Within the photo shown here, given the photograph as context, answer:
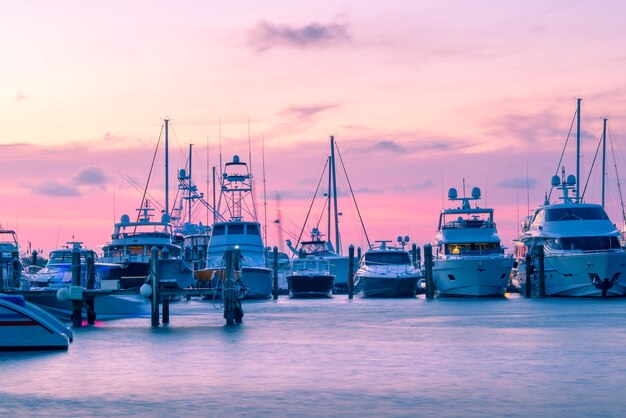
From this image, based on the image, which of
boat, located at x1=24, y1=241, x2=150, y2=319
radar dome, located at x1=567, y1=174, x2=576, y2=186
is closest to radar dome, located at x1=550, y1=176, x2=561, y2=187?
radar dome, located at x1=567, y1=174, x2=576, y2=186

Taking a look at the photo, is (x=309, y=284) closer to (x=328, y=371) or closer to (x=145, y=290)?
(x=145, y=290)

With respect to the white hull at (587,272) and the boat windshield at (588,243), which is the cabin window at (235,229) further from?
the boat windshield at (588,243)

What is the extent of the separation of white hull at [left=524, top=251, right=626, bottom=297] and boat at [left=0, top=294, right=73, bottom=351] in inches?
1614

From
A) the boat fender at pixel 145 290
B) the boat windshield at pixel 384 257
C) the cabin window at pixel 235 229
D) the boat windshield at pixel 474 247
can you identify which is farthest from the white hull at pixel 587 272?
the boat fender at pixel 145 290

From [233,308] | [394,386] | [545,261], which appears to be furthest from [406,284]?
[394,386]

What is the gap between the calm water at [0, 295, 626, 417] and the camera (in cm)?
1778

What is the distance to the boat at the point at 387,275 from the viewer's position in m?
68.7

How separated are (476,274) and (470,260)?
37.0 inches

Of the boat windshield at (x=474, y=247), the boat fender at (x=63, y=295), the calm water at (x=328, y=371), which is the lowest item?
the calm water at (x=328, y=371)

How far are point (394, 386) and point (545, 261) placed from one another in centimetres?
4670

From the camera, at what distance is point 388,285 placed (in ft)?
226

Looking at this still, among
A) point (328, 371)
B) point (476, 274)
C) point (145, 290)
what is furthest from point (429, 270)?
point (328, 371)

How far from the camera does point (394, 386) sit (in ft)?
66.5

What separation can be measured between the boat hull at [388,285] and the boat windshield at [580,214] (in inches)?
403
